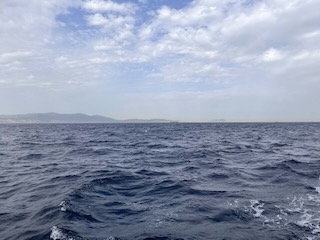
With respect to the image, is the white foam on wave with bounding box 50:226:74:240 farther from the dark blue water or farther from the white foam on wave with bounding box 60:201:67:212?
the white foam on wave with bounding box 60:201:67:212

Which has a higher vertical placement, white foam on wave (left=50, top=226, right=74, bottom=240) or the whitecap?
the whitecap

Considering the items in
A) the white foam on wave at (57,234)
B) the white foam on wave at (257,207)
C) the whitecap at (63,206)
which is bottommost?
the white foam on wave at (57,234)

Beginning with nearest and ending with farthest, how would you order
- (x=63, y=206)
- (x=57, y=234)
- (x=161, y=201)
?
(x=57, y=234), (x=63, y=206), (x=161, y=201)

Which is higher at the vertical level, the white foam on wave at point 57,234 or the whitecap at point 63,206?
the whitecap at point 63,206

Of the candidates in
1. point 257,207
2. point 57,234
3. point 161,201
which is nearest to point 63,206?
point 57,234

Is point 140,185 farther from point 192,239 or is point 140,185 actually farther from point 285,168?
point 285,168

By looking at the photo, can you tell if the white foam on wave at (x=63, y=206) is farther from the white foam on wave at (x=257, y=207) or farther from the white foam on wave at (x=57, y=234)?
the white foam on wave at (x=257, y=207)

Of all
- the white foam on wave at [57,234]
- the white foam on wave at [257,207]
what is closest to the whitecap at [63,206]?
the white foam on wave at [57,234]

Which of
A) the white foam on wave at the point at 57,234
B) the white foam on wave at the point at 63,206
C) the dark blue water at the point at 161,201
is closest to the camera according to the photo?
the white foam on wave at the point at 57,234

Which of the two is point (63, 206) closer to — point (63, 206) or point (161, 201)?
point (63, 206)

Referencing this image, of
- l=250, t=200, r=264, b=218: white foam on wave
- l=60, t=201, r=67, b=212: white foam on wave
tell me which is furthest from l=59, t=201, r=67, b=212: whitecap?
l=250, t=200, r=264, b=218: white foam on wave

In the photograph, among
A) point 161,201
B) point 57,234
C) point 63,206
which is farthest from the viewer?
point 161,201

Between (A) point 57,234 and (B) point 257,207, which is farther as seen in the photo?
(B) point 257,207

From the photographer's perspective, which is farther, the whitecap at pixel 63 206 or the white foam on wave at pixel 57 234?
the whitecap at pixel 63 206
